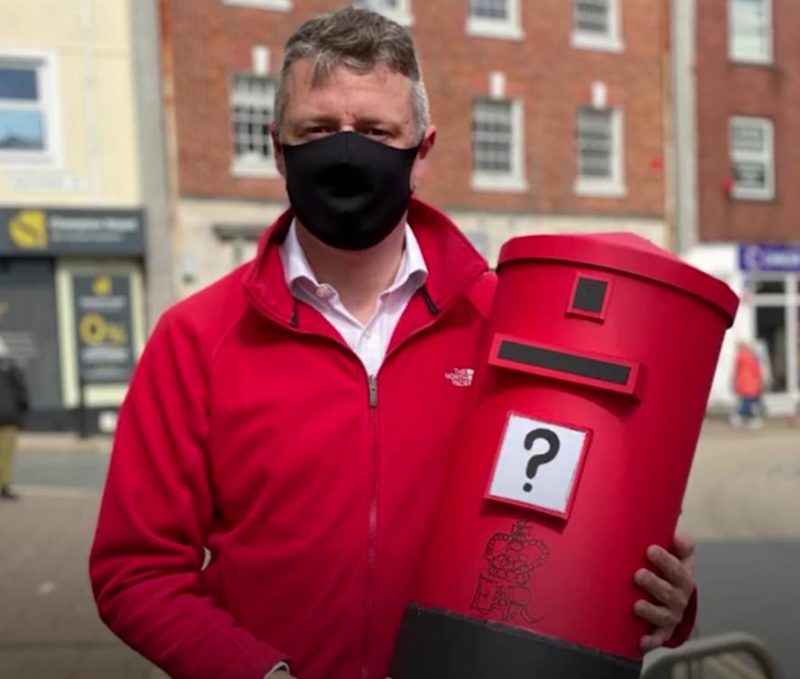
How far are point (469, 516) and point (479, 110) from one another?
14.6 meters

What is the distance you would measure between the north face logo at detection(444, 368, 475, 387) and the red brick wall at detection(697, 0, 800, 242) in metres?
15.9

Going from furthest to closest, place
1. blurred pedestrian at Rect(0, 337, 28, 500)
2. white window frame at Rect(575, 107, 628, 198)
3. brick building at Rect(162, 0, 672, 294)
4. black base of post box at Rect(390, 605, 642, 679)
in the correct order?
white window frame at Rect(575, 107, 628, 198) → brick building at Rect(162, 0, 672, 294) → blurred pedestrian at Rect(0, 337, 28, 500) → black base of post box at Rect(390, 605, 642, 679)

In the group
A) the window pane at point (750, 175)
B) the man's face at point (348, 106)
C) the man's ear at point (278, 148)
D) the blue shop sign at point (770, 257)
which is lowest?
the blue shop sign at point (770, 257)

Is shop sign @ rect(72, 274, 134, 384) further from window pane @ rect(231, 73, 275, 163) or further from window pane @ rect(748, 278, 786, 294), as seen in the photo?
window pane @ rect(748, 278, 786, 294)

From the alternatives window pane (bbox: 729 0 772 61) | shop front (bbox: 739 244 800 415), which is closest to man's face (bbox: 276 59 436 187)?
shop front (bbox: 739 244 800 415)

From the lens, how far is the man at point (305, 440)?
4.60 ft

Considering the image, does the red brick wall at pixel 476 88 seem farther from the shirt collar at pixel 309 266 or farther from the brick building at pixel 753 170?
the shirt collar at pixel 309 266

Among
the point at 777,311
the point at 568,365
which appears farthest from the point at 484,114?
the point at 568,365

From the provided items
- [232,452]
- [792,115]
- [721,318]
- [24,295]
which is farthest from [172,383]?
[792,115]

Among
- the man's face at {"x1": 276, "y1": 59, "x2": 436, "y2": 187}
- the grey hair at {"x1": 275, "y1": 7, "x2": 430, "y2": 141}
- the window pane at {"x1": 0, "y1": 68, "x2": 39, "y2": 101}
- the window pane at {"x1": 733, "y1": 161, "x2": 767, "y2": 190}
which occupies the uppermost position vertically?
the window pane at {"x1": 0, "y1": 68, "x2": 39, "y2": 101}

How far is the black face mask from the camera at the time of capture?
146 centimetres

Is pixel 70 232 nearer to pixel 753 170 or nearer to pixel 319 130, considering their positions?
pixel 319 130

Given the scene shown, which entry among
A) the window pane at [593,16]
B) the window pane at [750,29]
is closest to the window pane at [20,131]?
the window pane at [593,16]

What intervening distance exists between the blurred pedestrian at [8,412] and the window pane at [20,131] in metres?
5.74
